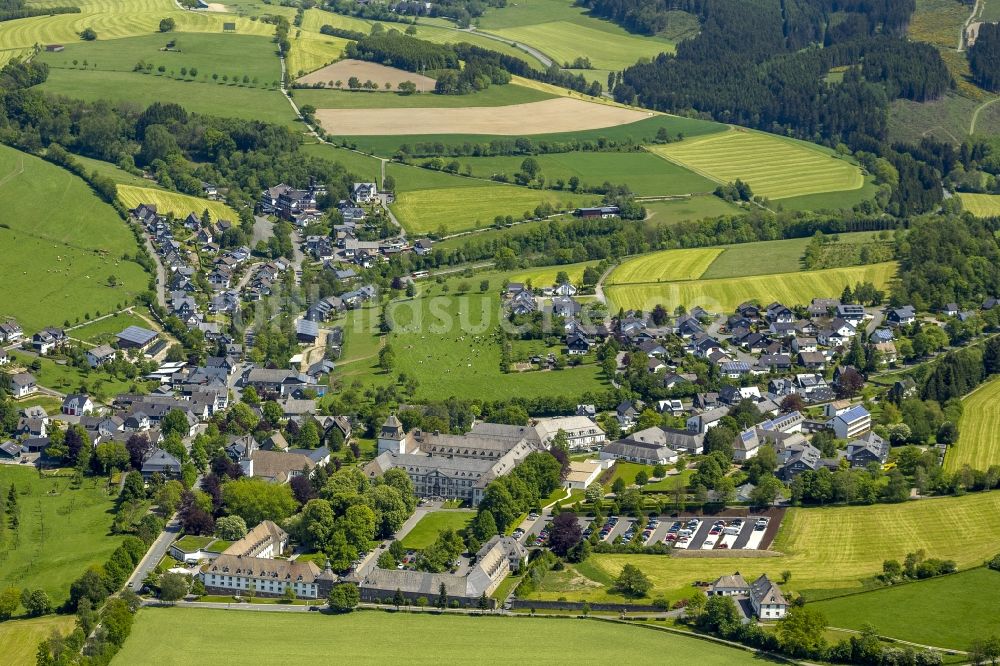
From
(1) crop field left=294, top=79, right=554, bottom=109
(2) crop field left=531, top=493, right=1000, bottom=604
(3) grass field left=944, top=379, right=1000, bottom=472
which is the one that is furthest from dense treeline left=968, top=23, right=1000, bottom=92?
(2) crop field left=531, top=493, right=1000, bottom=604

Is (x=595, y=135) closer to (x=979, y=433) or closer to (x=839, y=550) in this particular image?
(x=979, y=433)

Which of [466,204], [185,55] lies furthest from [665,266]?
[185,55]

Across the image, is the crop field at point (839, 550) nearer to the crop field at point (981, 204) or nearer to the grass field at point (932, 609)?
the grass field at point (932, 609)

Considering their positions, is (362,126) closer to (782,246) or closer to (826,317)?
(782,246)

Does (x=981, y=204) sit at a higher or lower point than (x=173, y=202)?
higher

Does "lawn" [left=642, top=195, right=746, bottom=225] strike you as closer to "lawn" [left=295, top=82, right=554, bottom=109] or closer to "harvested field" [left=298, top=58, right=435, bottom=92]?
"lawn" [left=295, top=82, right=554, bottom=109]
